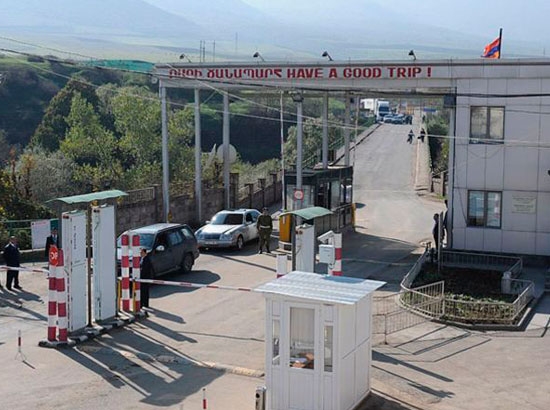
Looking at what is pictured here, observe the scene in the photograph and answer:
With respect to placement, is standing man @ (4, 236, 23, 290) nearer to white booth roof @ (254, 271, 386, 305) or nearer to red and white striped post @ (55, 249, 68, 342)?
red and white striped post @ (55, 249, 68, 342)

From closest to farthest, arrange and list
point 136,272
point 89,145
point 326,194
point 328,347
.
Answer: point 328,347 → point 136,272 → point 326,194 → point 89,145

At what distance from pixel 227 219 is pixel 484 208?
905cm

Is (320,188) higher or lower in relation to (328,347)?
higher

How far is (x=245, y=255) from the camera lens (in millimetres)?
30250

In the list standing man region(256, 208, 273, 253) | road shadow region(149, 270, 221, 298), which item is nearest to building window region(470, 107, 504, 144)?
standing man region(256, 208, 273, 253)

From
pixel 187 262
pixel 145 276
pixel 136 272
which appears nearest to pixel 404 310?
pixel 145 276

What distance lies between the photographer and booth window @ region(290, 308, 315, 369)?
44.9ft

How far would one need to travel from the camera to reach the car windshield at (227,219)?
1260 inches

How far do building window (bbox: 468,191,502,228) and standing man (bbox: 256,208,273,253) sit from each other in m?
6.55

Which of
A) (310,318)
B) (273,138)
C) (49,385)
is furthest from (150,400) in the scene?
(273,138)

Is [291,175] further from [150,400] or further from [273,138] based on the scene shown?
[273,138]

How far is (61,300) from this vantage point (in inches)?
695

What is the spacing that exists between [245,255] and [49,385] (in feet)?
50.1

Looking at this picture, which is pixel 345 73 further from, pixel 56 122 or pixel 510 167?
pixel 56 122
